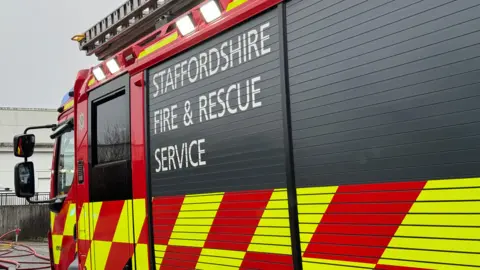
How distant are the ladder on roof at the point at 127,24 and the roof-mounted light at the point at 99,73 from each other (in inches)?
23.3

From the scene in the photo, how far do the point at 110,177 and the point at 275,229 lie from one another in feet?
5.86

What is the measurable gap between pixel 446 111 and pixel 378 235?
529mm

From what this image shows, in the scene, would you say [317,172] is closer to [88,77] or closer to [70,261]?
[88,77]

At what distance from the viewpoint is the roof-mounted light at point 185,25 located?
3.16 m

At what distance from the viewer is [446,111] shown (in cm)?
179

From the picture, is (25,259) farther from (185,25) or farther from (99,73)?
(185,25)

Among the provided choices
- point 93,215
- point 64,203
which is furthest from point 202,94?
point 64,203

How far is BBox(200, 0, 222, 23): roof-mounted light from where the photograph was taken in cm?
294

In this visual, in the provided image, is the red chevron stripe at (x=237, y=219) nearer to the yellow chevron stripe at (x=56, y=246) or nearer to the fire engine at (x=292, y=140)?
the fire engine at (x=292, y=140)

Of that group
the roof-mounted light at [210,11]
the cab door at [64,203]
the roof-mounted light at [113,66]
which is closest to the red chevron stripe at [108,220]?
the cab door at [64,203]

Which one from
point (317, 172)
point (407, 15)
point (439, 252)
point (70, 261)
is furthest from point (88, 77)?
point (439, 252)

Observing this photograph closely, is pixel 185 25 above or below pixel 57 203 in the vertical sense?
above

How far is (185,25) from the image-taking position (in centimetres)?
321

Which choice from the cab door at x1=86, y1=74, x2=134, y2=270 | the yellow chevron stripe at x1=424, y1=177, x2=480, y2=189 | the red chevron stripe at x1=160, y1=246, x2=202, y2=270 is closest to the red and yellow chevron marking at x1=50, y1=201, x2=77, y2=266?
the cab door at x1=86, y1=74, x2=134, y2=270
